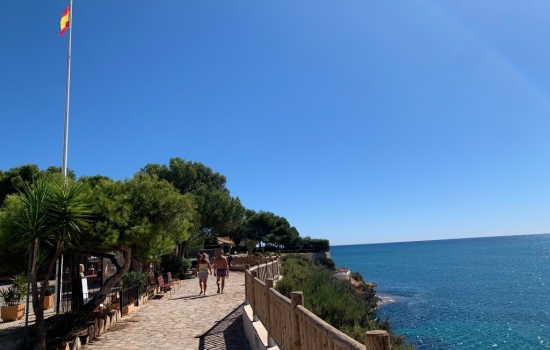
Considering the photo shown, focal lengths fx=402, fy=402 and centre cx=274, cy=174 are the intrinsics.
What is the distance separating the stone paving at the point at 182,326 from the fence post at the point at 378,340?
6.32 meters

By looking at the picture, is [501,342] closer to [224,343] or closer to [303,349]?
[224,343]

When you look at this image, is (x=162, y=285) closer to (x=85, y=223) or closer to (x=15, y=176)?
(x=85, y=223)

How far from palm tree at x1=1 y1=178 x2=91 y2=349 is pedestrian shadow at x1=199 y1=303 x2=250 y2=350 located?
131 inches

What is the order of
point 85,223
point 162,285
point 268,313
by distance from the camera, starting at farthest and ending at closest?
point 162,285 → point 85,223 → point 268,313

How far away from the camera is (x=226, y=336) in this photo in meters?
9.41

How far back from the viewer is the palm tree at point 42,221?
26.9 ft

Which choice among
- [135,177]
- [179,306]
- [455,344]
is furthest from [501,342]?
[135,177]

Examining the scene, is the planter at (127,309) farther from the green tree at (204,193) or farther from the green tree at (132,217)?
the green tree at (204,193)

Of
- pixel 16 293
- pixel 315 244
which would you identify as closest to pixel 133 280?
pixel 16 293

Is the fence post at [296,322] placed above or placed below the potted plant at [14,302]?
above

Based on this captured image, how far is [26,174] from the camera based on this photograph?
33688mm

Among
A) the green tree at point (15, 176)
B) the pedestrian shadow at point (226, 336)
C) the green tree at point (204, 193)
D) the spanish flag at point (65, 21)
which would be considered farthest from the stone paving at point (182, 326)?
the green tree at point (15, 176)

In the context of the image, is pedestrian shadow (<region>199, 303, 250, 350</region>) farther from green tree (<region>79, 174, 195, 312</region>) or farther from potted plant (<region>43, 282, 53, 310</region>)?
potted plant (<region>43, 282, 53, 310</region>)

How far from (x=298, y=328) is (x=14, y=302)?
38.5ft
